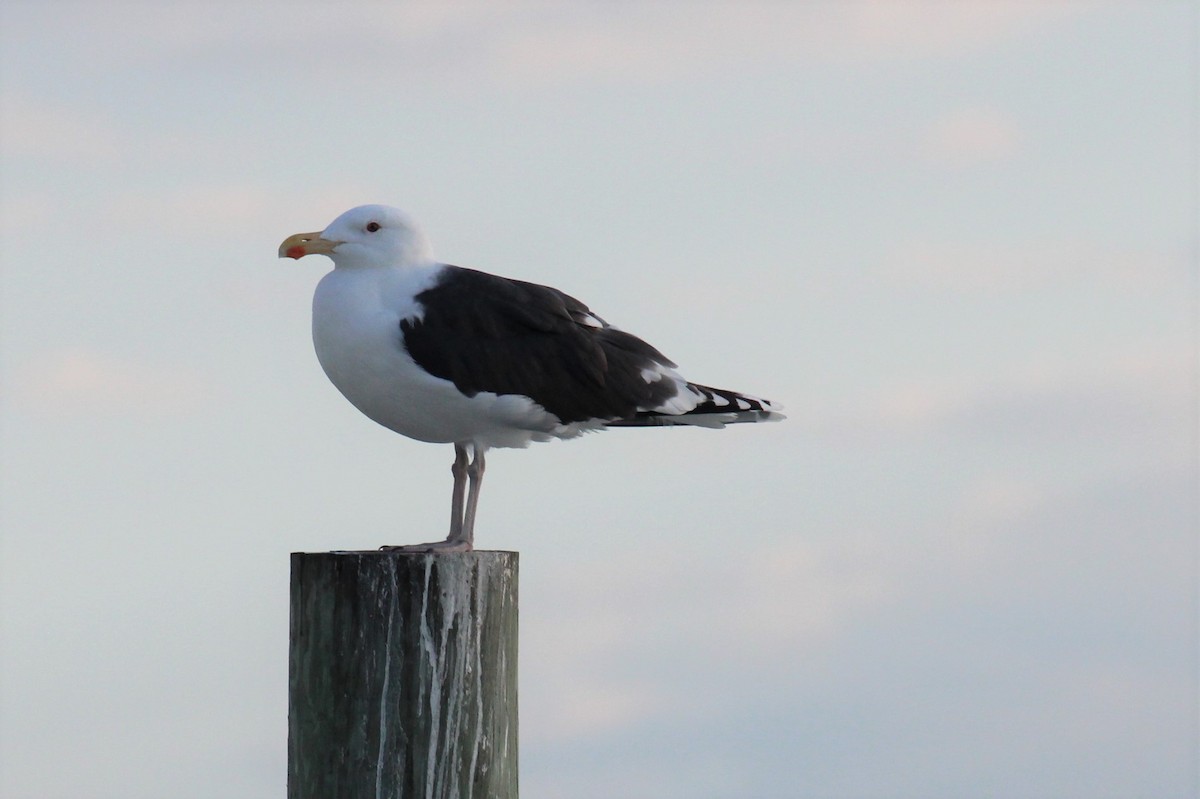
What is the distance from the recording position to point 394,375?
7.31 metres

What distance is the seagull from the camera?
7.34m

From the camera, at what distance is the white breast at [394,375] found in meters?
7.32

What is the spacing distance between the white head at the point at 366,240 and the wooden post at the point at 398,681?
213cm

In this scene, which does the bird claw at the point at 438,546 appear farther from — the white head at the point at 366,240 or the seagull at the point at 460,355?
the white head at the point at 366,240

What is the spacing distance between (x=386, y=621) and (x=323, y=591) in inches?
13.7

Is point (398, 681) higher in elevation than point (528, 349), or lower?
lower

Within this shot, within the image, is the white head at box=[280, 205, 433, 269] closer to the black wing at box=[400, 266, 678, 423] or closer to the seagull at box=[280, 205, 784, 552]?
the seagull at box=[280, 205, 784, 552]

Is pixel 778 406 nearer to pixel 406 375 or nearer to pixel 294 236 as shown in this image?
pixel 406 375

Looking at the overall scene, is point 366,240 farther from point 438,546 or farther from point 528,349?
point 438,546

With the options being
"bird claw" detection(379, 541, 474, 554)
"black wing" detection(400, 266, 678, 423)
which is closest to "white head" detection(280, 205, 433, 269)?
"black wing" detection(400, 266, 678, 423)

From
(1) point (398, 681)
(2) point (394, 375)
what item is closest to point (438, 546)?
(2) point (394, 375)

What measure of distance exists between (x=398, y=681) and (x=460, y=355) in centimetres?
203

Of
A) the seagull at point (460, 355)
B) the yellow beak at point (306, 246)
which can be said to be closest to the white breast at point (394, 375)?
the seagull at point (460, 355)

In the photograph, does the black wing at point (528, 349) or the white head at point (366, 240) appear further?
the white head at point (366, 240)
